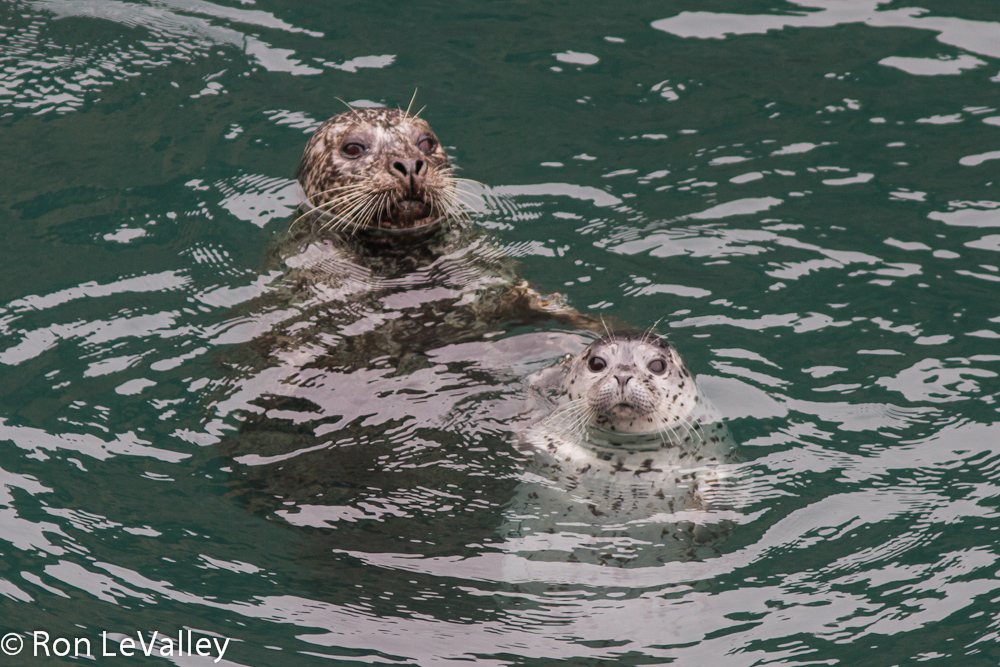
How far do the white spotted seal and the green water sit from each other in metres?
0.13

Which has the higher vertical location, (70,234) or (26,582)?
(70,234)

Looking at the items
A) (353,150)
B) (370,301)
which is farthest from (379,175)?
(370,301)

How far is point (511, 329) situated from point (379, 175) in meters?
1.21

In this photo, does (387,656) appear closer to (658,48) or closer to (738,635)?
(738,635)

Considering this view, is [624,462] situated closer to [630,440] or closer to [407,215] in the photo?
[630,440]

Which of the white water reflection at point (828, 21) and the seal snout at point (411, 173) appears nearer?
the seal snout at point (411, 173)

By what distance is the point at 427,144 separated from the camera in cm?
718

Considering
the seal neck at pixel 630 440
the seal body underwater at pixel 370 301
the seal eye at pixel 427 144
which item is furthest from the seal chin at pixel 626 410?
the seal eye at pixel 427 144

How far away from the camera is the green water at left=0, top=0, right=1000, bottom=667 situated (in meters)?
5.18

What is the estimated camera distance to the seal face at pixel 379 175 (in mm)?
6738

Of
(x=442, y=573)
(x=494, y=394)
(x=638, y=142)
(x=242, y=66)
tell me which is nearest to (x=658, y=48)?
(x=638, y=142)

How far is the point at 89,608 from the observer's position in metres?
5.16

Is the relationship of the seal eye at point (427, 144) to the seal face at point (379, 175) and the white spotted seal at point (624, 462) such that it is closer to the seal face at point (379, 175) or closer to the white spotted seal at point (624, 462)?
the seal face at point (379, 175)

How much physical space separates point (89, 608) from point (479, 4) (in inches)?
286
